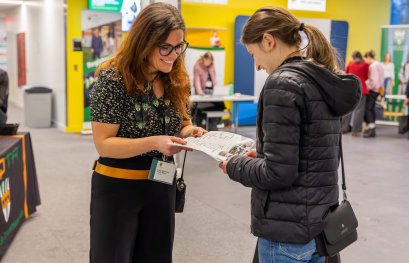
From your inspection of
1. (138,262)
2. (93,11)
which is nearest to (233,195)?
(138,262)

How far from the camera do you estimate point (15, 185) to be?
11.8 feet

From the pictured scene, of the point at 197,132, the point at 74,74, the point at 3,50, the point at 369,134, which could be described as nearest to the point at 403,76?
the point at 369,134

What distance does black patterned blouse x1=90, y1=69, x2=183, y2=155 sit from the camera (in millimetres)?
1703

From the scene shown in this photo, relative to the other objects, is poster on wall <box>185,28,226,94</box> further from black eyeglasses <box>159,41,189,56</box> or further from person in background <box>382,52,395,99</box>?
black eyeglasses <box>159,41,189,56</box>

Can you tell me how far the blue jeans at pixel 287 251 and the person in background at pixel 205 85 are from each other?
6.52m

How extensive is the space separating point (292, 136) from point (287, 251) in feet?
1.22

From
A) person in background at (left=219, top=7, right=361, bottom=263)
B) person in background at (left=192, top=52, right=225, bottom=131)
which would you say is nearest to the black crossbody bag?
person in background at (left=219, top=7, right=361, bottom=263)

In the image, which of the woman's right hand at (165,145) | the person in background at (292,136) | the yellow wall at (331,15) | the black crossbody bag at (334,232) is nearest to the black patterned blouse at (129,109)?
the woman's right hand at (165,145)

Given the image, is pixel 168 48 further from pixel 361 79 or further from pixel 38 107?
pixel 38 107

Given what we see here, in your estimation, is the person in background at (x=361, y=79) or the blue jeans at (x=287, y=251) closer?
the blue jeans at (x=287, y=251)

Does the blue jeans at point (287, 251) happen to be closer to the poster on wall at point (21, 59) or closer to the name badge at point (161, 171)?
the name badge at point (161, 171)

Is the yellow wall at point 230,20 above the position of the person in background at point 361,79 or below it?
above

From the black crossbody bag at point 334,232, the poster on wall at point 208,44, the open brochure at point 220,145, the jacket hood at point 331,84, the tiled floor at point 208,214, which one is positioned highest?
the poster on wall at point 208,44

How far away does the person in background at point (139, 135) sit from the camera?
1.70 metres
